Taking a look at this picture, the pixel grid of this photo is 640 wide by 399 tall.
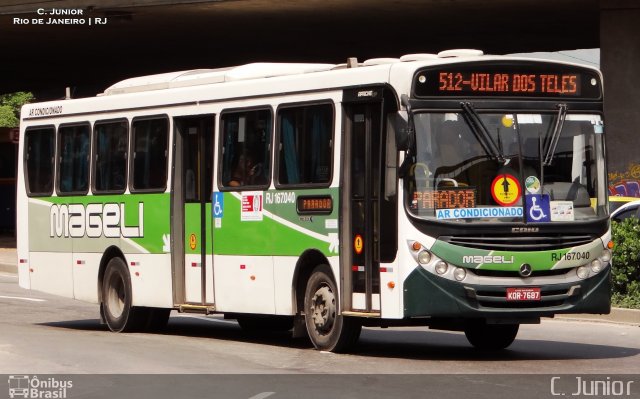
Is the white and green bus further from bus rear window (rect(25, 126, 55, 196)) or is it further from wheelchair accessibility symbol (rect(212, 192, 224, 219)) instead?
bus rear window (rect(25, 126, 55, 196))

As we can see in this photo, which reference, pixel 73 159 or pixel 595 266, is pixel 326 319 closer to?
pixel 595 266

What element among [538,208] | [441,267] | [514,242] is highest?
[538,208]

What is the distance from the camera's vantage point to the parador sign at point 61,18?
1378 inches

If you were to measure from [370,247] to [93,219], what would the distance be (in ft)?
19.5

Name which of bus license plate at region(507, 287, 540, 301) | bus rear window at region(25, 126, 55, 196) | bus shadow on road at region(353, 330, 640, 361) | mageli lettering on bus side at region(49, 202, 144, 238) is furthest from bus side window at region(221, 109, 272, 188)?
bus rear window at region(25, 126, 55, 196)

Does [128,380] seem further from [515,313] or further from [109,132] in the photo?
[109,132]

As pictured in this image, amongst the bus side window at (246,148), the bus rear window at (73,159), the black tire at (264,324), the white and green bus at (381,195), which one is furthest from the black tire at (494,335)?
the bus rear window at (73,159)

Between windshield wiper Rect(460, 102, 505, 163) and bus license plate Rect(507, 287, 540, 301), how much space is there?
1258 millimetres

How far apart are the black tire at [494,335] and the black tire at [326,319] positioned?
1495 millimetres

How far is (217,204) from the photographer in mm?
17062

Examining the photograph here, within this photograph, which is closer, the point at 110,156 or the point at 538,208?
the point at 538,208

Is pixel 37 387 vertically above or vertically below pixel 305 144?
below

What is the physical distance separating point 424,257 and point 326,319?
1657mm

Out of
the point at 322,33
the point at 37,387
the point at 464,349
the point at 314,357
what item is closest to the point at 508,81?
Answer: the point at 464,349
